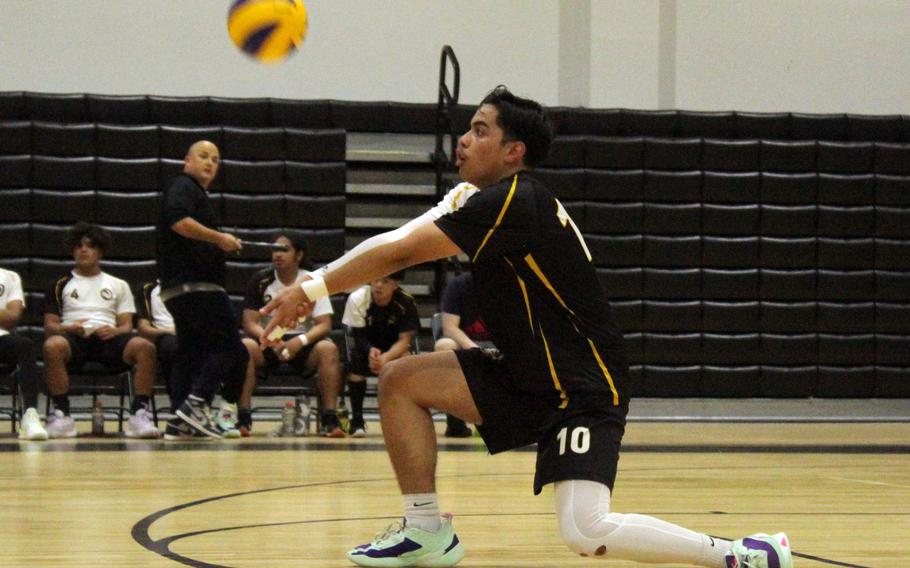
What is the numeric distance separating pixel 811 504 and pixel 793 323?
6790 mm

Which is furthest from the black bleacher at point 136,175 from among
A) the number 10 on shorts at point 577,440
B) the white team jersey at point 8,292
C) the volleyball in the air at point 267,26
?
the number 10 on shorts at point 577,440

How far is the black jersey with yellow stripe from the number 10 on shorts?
68 mm

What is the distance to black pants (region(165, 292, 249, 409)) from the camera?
7.38m

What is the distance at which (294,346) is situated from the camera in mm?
8031

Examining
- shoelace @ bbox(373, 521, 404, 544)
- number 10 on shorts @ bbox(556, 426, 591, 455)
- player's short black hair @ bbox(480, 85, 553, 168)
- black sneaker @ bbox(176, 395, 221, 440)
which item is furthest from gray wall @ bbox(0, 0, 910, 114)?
number 10 on shorts @ bbox(556, 426, 591, 455)

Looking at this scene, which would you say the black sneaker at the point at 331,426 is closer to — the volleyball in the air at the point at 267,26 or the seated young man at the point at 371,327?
the seated young man at the point at 371,327

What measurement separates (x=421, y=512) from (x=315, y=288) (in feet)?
2.29

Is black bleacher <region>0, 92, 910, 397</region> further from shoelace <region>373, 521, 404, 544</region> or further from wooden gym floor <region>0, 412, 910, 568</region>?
shoelace <region>373, 521, 404, 544</region>

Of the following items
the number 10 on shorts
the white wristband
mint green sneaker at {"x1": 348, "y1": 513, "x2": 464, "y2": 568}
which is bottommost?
mint green sneaker at {"x1": 348, "y1": 513, "x2": 464, "y2": 568}

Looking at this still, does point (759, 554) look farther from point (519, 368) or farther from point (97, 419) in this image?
point (97, 419)

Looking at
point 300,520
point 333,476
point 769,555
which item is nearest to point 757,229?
point 333,476

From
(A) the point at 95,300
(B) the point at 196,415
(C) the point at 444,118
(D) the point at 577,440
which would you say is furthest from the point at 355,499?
(C) the point at 444,118

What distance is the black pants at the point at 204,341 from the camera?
738cm

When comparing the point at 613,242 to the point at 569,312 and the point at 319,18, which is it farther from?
the point at 569,312
